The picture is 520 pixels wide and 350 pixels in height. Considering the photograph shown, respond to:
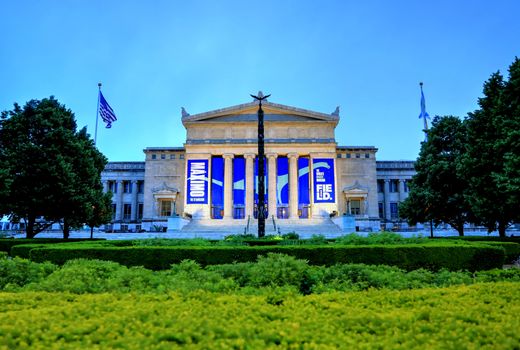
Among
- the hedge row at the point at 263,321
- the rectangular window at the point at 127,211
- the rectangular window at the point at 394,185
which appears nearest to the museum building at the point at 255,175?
the rectangular window at the point at 127,211

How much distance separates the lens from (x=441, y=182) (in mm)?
34219

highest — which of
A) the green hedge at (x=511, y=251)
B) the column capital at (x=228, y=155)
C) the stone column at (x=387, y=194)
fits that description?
the column capital at (x=228, y=155)

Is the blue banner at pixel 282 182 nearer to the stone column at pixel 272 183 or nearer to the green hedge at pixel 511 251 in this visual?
the stone column at pixel 272 183

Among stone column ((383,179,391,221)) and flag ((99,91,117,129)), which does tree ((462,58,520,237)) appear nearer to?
flag ((99,91,117,129))

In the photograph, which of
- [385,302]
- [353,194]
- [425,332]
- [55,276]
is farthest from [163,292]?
[353,194]

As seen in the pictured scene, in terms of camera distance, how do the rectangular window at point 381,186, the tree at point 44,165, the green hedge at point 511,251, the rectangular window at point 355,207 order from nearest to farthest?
the green hedge at point 511,251
the tree at point 44,165
the rectangular window at point 355,207
the rectangular window at point 381,186

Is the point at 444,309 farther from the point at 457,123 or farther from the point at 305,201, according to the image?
the point at 305,201

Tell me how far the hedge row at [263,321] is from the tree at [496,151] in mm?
16507

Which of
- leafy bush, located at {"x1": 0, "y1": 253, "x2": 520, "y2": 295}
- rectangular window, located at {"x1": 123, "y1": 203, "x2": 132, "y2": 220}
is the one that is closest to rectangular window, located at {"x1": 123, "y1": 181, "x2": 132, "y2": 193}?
rectangular window, located at {"x1": 123, "y1": 203, "x2": 132, "y2": 220}

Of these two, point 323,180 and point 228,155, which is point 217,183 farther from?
point 323,180

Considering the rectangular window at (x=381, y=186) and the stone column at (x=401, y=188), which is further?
the rectangular window at (x=381, y=186)

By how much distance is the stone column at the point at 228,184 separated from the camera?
53.7 meters

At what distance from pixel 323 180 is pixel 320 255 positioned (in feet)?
128

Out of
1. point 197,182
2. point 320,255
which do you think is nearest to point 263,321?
point 320,255
